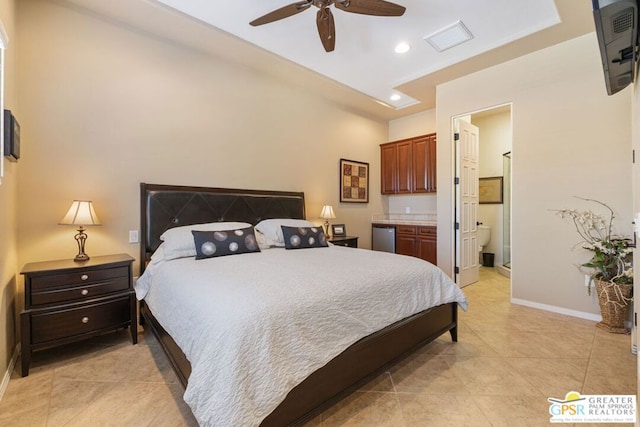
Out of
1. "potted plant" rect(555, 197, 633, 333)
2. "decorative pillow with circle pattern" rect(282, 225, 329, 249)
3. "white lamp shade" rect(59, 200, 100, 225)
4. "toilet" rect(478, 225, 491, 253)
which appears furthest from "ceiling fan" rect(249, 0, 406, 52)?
"toilet" rect(478, 225, 491, 253)

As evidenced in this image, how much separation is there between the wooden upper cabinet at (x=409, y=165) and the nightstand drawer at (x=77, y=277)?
4236 mm

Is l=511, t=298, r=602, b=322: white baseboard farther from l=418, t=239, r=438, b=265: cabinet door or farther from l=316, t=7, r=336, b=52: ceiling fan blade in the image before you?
l=316, t=7, r=336, b=52: ceiling fan blade

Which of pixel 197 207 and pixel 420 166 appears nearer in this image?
pixel 197 207

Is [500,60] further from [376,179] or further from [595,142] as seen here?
[376,179]

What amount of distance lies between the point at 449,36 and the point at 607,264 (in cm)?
272

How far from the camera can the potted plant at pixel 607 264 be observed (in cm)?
266

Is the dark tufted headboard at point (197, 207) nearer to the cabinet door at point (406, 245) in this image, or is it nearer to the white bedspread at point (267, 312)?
the white bedspread at point (267, 312)

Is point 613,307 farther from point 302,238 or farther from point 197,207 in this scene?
point 197,207

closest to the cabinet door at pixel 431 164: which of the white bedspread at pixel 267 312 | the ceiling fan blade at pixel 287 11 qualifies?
the white bedspread at pixel 267 312

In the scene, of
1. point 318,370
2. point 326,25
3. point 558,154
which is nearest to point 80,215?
point 318,370

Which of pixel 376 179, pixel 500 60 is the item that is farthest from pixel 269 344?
pixel 376 179

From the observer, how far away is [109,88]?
2.73 meters

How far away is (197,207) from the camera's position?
317cm

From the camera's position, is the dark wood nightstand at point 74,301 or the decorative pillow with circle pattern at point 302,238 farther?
the decorative pillow with circle pattern at point 302,238
